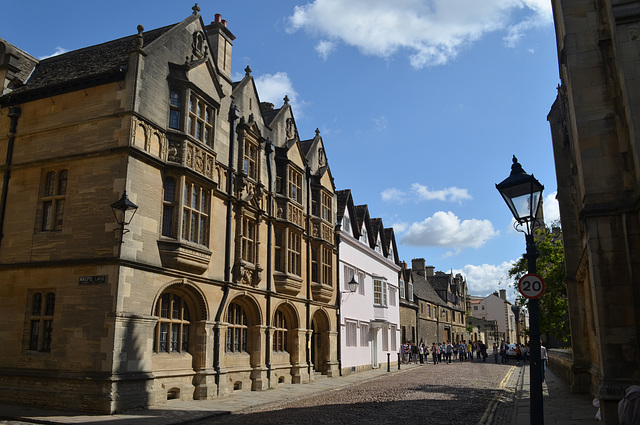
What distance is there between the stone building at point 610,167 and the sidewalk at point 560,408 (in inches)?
39.7

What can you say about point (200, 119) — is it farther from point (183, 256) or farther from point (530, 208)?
point (530, 208)

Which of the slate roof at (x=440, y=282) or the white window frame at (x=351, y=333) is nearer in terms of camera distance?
the white window frame at (x=351, y=333)

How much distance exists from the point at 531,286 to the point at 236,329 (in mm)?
14803

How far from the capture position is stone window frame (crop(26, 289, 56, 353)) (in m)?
14.9

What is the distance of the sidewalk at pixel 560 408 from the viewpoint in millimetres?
12281

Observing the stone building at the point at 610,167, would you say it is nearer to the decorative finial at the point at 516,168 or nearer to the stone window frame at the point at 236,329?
the decorative finial at the point at 516,168

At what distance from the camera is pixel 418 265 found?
7406 cm

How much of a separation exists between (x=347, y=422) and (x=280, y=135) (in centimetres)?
1599

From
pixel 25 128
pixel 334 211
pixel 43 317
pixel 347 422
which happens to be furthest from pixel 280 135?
pixel 347 422

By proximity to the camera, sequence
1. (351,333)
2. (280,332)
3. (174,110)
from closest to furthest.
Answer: (174,110), (280,332), (351,333)

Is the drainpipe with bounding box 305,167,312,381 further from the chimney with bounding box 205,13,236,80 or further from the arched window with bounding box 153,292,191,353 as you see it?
the arched window with bounding box 153,292,191,353

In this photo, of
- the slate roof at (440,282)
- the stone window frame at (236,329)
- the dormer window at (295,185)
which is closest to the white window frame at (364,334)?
the dormer window at (295,185)

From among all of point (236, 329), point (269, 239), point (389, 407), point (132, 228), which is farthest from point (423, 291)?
point (132, 228)

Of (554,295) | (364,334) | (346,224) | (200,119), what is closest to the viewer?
(200,119)
